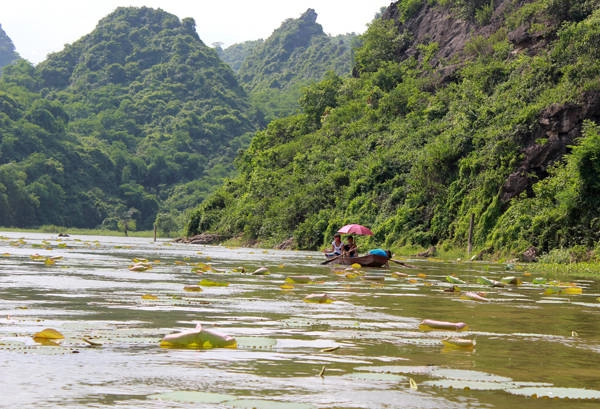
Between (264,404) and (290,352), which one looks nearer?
(264,404)

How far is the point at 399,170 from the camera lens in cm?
5256

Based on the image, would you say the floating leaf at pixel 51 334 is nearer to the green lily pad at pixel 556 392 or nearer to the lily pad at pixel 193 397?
the lily pad at pixel 193 397

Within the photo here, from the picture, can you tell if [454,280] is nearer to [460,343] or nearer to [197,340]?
[460,343]

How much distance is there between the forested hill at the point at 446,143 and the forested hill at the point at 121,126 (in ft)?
137

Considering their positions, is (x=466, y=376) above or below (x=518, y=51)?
below

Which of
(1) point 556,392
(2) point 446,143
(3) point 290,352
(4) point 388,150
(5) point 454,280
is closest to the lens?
(1) point 556,392

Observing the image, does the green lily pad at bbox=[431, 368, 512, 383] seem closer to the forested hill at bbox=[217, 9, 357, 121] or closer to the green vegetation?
the green vegetation

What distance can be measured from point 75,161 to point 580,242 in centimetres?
9954

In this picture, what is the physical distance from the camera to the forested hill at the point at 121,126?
382 feet

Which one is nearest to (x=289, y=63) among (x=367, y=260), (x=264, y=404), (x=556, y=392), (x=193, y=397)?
(x=367, y=260)

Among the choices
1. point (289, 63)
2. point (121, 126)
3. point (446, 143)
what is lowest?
point (446, 143)

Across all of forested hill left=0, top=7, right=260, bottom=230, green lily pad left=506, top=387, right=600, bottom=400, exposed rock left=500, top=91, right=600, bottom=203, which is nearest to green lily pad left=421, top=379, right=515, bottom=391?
green lily pad left=506, top=387, right=600, bottom=400

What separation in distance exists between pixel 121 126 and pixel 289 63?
48.9 meters

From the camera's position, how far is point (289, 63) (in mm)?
181875
